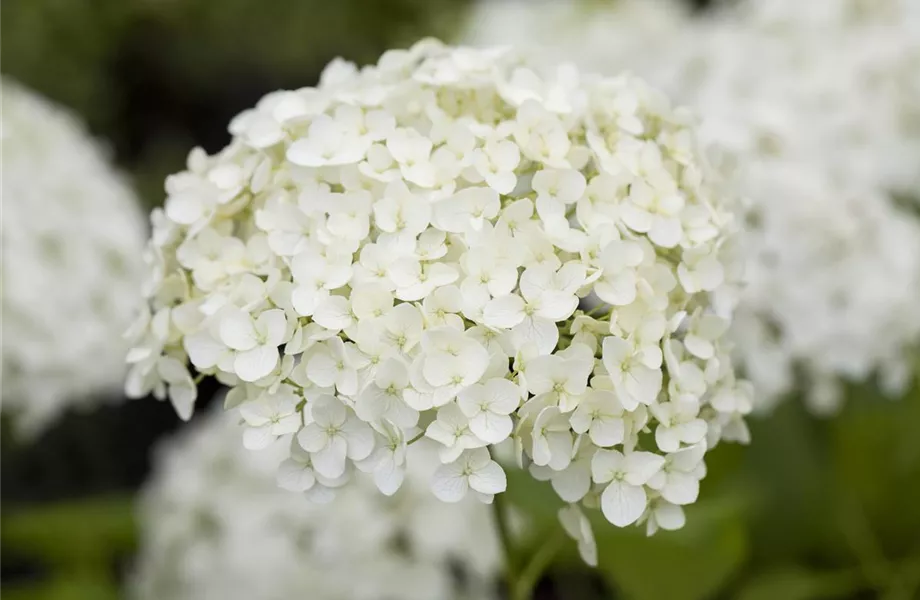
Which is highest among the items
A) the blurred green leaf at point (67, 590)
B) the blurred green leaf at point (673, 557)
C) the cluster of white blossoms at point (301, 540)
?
the blurred green leaf at point (673, 557)

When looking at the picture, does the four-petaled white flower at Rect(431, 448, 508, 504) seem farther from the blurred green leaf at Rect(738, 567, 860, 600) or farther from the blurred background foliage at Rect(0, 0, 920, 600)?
the blurred green leaf at Rect(738, 567, 860, 600)

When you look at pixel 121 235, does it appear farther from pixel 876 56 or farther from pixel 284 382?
pixel 876 56

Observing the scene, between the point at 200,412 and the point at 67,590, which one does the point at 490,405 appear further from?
the point at 200,412

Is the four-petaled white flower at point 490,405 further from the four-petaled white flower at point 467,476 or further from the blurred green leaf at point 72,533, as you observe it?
the blurred green leaf at point 72,533

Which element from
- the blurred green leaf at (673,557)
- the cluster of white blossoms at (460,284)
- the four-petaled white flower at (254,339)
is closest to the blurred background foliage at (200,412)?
the blurred green leaf at (673,557)

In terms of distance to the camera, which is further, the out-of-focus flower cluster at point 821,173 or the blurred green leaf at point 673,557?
the out-of-focus flower cluster at point 821,173

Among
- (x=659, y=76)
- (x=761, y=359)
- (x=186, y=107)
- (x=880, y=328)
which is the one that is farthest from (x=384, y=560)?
(x=186, y=107)
